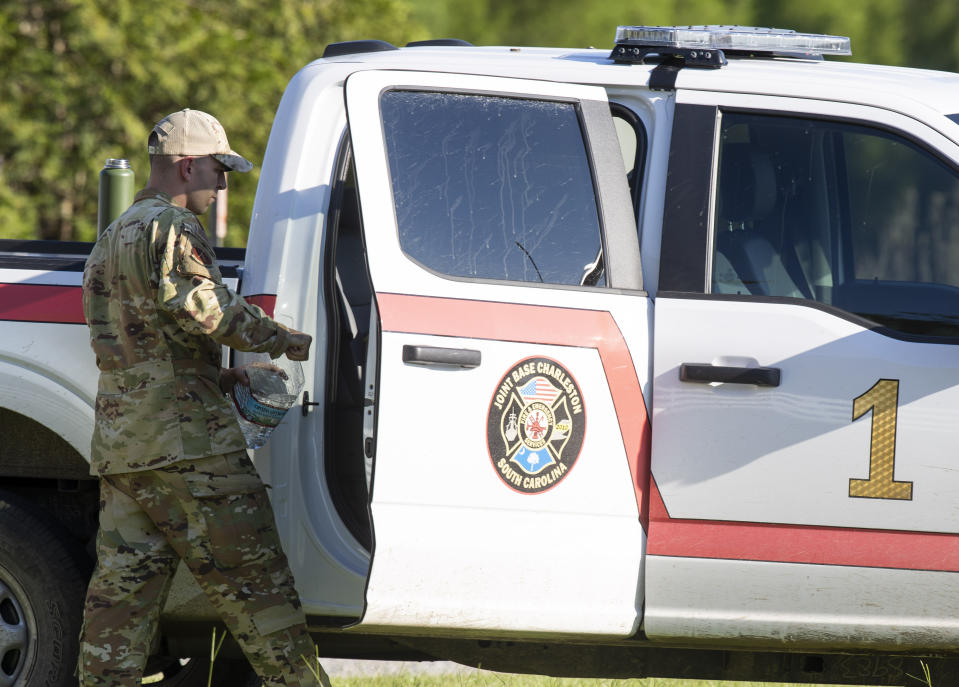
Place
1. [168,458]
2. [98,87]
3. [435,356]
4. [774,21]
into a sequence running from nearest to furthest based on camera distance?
1. [435,356]
2. [168,458]
3. [98,87]
4. [774,21]

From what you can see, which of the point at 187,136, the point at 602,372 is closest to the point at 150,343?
the point at 187,136

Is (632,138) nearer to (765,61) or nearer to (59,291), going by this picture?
(765,61)

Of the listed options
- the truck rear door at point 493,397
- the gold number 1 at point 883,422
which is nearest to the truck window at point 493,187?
the truck rear door at point 493,397

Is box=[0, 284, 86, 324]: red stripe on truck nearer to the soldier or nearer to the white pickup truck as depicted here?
the white pickup truck

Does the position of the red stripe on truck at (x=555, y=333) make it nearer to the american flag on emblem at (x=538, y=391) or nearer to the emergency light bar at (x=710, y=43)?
the american flag on emblem at (x=538, y=391)

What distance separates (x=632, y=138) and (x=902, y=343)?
0.87 metres

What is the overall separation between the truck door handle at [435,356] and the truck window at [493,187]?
22cm

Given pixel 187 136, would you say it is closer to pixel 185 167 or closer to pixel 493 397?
pixel 185 167

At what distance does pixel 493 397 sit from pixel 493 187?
547 mm

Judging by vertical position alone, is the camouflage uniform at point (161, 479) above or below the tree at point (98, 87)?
below

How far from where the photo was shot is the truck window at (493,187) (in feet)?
9.88

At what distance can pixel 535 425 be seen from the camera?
9.55 ft

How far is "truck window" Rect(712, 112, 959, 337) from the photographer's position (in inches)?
119

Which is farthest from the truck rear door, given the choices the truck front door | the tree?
the tree
